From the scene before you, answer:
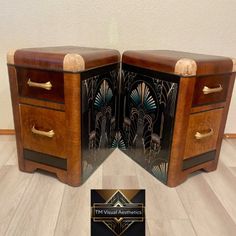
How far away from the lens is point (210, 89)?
2.45 feet

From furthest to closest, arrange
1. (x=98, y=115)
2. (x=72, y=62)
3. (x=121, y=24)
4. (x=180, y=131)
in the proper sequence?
1. (x=121, y=24)
2. (x=98, y=115)
3. (x=180, y=131)
4. (x=72, y=62)

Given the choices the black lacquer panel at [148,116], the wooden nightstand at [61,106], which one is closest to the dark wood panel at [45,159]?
the wooden nightstand at [61,106]

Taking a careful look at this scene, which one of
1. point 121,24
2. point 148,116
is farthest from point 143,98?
point 121,24

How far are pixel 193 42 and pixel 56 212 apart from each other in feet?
3.01

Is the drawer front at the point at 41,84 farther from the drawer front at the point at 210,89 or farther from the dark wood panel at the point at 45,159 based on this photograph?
the drawer front at the point at 210,89

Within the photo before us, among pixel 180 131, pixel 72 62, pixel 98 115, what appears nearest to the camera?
pixel 72 62

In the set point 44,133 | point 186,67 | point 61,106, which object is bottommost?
point 44,133

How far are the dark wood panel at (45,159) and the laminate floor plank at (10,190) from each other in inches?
3.1

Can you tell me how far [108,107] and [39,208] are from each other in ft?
1.45

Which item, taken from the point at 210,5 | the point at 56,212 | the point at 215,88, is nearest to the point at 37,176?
the point at 56,212

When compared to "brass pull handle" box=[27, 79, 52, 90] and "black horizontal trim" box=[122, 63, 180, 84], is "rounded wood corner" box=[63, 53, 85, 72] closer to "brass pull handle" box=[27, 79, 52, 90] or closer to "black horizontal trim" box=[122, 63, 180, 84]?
"brass pull handle" box=[27, 79, 52, 90]

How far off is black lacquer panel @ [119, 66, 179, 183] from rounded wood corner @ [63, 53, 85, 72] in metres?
0.26

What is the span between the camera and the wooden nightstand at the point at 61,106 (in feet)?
2.27

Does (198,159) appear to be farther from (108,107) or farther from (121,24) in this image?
(121,24)
